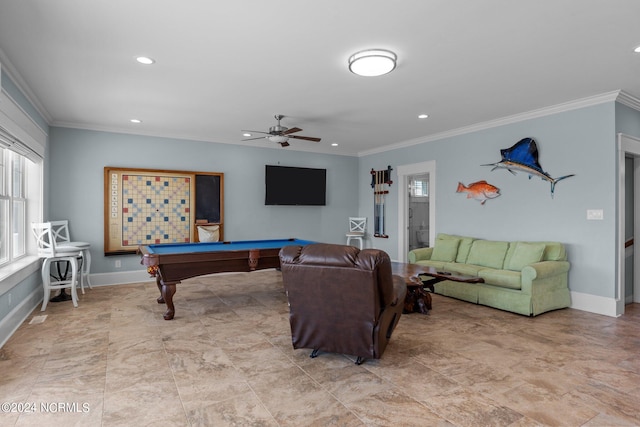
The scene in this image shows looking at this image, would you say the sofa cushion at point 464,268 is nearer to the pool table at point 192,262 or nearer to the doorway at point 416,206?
the doorway at point 416,206

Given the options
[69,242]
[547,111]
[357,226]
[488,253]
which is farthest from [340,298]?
[357,226]

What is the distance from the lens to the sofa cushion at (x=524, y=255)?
4465 millimetres

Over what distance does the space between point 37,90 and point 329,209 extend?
529cm

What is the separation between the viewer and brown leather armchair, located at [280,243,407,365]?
8.62 feet

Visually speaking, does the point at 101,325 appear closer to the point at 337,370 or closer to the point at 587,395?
the point at 337,370

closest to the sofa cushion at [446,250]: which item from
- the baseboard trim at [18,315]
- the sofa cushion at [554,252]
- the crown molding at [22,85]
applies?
the sofa cushion at [554,252]

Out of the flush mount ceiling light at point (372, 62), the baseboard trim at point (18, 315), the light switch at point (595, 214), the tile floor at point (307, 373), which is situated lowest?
the tile floor at point (307, 373)

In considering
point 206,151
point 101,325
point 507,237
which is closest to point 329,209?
point 206,151

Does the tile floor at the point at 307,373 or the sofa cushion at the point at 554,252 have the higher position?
the sofa cushion at the point at 554,252

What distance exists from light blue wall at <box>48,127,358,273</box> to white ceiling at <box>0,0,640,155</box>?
26.9 inches

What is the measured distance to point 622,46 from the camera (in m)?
2.96

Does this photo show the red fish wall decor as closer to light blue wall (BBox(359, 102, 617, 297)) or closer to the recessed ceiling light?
light blue wall (BBox(359, 102, 617, 297))

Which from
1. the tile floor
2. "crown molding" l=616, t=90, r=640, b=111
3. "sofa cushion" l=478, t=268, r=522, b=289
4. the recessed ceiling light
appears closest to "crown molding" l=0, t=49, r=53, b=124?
the recessed ceiling light

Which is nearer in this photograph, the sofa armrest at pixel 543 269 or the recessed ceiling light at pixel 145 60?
the recessed ceiling light at pixel 145 60
